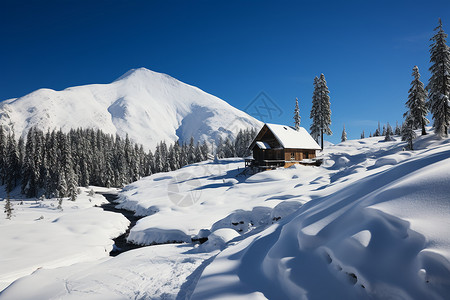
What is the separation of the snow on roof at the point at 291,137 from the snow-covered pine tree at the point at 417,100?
14139 millimetres

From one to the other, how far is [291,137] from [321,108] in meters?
12.4

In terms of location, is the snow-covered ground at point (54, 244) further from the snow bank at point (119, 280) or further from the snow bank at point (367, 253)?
the snow bank at point (367, 253)

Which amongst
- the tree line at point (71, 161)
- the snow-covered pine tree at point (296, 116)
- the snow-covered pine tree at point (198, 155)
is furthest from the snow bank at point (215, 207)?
the snow-covered pine tree at point (198, 155)

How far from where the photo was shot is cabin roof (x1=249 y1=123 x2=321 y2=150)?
33.4 metres

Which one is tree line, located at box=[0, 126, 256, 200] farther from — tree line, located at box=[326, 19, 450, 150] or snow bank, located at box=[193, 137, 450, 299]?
snow bank, located at box=[193, 137, 450, 299]

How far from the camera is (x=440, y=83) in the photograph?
27.9 m

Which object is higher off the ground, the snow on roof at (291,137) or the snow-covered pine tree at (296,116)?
the snow-covered pine tree at (296,116)

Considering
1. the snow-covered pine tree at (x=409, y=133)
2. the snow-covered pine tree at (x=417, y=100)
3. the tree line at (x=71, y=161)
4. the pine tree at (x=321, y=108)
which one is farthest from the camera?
the tree line at (x=71, y=161)

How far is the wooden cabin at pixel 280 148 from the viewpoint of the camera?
3344 cm

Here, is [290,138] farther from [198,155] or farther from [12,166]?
[12,166]

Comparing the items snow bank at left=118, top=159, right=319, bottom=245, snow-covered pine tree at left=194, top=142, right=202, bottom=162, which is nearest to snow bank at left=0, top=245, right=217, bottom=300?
snow bank at left=118, top=159, right=319, bottom=245

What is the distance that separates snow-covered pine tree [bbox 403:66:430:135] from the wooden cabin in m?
14.1

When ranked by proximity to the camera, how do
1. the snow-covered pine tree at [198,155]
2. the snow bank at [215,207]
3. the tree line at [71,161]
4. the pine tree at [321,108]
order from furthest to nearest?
1. the snow-covered pine tree at [198,155]
2. the tree line at [71,161]
3. the pine tree at [321,108]
4. the snow bank at [215,207]

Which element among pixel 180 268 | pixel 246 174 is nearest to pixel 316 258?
pixel 180 268
